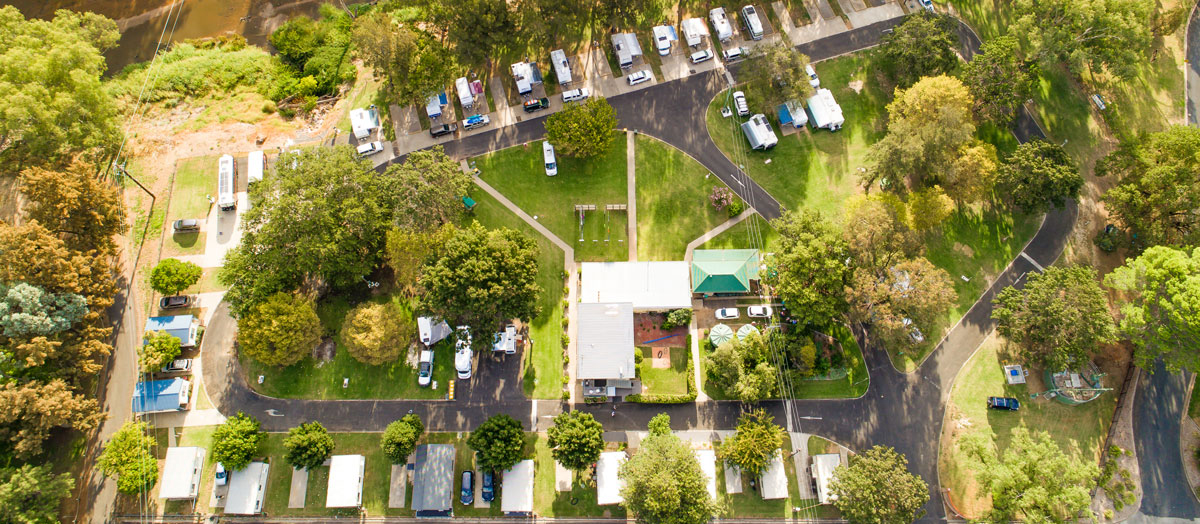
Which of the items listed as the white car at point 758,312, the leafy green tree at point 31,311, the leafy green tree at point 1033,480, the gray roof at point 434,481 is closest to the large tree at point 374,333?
the gray roof at point 434,481

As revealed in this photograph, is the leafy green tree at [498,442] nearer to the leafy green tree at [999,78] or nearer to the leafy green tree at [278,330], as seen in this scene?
the leafy green tree at [278,330]

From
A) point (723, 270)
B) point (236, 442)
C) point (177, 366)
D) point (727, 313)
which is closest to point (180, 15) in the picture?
point (177, 366)

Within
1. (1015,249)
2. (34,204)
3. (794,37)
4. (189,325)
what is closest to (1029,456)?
(1015,249)

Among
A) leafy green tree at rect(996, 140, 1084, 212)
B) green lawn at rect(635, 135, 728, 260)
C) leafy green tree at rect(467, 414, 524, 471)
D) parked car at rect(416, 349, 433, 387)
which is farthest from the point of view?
green lawn at rect(635, 135, 728, 260)

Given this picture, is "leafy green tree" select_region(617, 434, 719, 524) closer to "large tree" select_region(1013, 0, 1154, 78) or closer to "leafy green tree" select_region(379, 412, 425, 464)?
"leafy green tree" select_region(379, 412, 425, 464)

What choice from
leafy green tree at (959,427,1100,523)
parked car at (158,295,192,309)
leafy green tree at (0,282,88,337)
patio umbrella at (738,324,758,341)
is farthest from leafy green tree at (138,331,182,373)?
leafy green tree at (959,427,1100,523)

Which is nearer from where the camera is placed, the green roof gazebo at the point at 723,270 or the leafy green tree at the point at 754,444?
the leafy green tree at the point at 754,444
